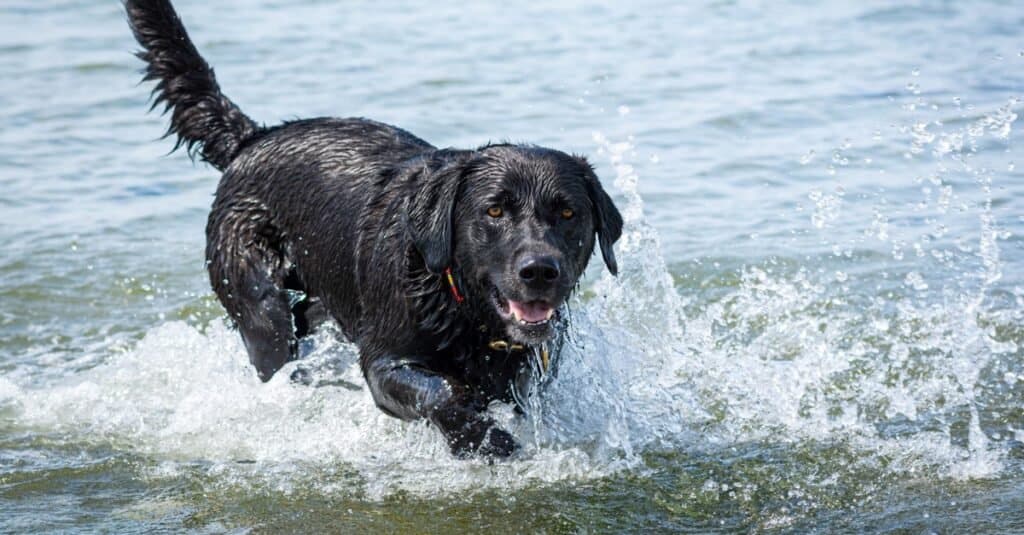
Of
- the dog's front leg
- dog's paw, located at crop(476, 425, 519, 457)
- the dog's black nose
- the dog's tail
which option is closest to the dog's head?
the dog's black nose

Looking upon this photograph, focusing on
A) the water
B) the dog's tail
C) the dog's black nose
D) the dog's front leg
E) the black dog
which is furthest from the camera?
the dog's tail

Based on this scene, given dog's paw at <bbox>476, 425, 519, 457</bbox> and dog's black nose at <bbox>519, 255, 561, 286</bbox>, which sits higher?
dog's black nose at <bbox>519, 255, 561, 286</bbox>

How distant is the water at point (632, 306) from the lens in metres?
5.51

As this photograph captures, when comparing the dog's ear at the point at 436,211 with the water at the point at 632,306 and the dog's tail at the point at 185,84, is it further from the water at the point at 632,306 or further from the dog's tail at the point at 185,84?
the dog's tail at the point at 185,84

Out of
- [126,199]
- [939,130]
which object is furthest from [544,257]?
[939,130]

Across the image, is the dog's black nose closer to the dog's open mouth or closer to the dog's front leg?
the dog's open mouth

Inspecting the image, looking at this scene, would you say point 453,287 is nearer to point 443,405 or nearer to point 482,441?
point 443,405

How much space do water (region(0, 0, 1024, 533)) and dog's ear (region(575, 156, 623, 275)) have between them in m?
0.84

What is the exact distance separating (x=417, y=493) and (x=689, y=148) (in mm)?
6342

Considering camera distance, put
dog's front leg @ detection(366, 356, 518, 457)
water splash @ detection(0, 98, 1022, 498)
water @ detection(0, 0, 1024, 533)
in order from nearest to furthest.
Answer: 1. dog's front leg @ detection(366, 356, 518, 457)
2. water @ detection(0, 0, 1024, 533)
3. water splash @ detection(0, 98, 1022, 498)

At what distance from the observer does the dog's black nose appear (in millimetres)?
5031

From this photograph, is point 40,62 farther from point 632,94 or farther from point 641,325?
point 641,325

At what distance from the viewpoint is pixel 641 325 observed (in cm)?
714

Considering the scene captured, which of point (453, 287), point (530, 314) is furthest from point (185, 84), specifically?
point (530, 314)
